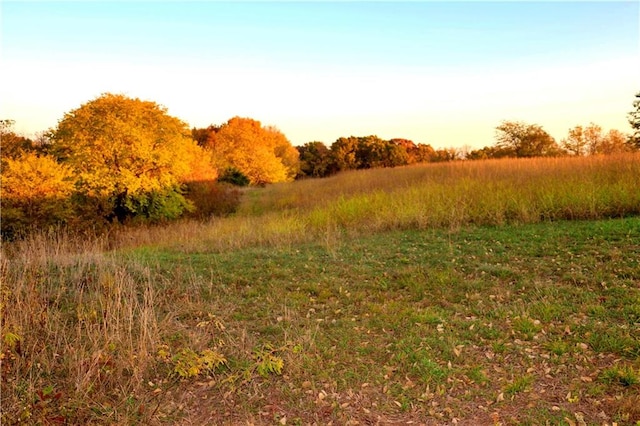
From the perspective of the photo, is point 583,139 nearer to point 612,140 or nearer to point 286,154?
point 612,140

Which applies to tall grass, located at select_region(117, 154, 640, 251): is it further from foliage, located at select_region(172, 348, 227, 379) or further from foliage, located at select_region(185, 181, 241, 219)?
foliage, located at select_region(185, 181, 241, 219)

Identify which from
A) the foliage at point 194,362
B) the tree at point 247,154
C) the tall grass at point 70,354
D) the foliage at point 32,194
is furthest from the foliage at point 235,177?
the foliage at point 194,362

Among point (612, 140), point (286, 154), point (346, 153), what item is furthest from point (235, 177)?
point (612, 140)

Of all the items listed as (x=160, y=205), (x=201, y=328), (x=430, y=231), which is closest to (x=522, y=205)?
Result: (x=430, y=231)

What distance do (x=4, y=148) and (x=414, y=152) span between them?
45549 millimetres

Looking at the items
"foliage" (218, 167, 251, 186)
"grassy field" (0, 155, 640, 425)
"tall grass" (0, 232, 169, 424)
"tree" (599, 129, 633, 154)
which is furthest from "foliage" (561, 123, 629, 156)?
"foliage" (218, 167, 251, 186)

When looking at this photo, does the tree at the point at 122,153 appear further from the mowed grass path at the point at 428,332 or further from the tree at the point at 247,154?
the tree at the point at 247,154

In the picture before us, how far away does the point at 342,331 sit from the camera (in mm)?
4902

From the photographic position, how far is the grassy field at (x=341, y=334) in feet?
11.6

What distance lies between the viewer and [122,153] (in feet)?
58.5

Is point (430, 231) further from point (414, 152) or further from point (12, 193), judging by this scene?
point (414, 152)

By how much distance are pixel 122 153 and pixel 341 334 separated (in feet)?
52.4

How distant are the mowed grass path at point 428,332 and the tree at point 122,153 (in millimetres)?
11385

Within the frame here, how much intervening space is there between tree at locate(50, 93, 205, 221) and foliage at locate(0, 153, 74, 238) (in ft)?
6.50
